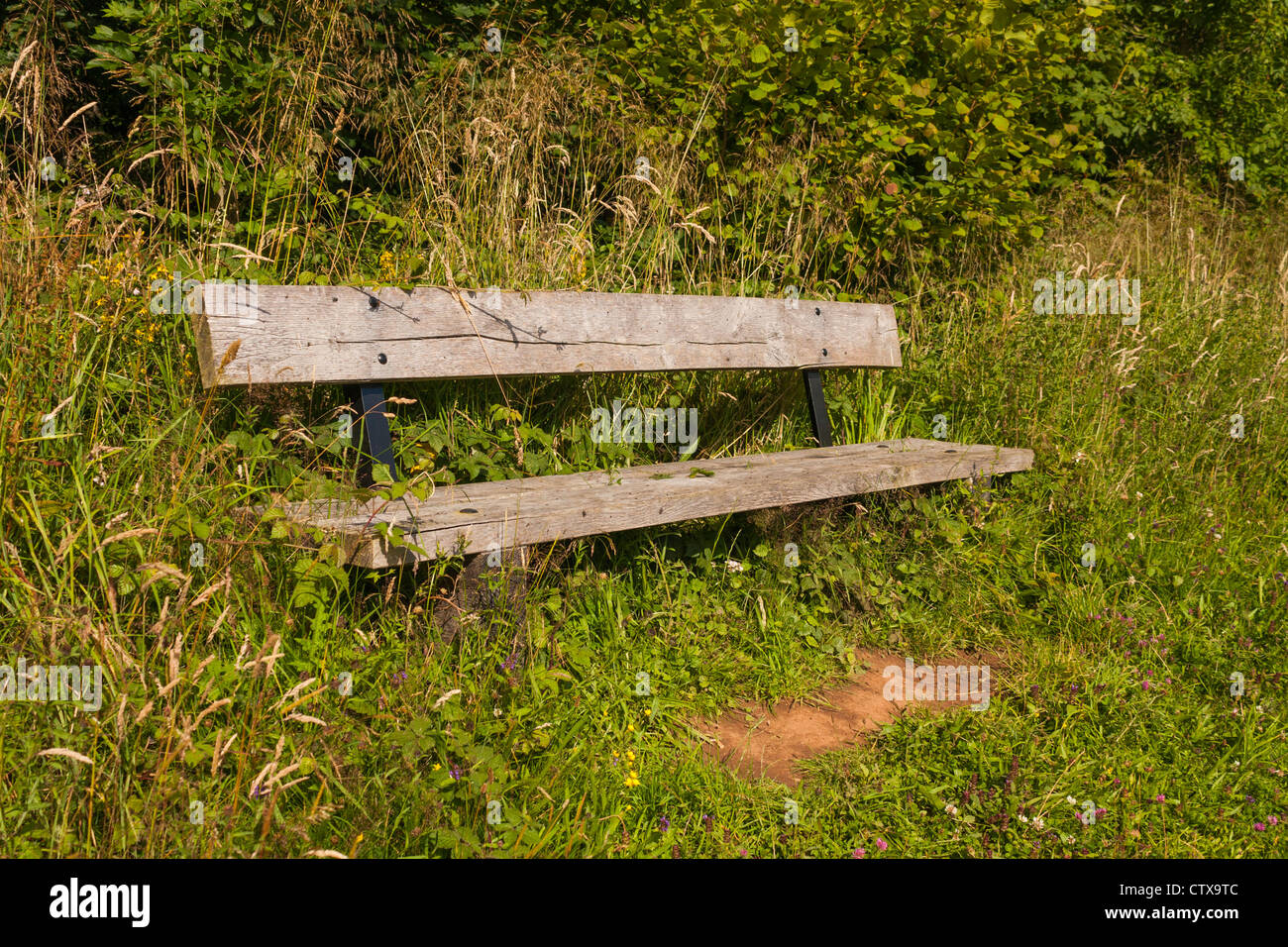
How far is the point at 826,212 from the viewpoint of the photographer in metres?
4.12

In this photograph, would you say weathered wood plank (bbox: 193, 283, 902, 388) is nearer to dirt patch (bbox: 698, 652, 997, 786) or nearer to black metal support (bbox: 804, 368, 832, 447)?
black metal support (bbox: 804, 368, 832, 447)

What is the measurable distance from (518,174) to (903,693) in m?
2.42

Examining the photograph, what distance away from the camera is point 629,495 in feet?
8.74

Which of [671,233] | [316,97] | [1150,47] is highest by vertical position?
[1150,47]

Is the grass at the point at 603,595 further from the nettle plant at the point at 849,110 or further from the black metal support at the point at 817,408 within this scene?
the nettle plant at the point at 849,110

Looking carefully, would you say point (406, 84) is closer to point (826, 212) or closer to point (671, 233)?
point (671, 233)

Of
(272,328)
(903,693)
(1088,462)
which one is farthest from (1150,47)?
(272,328)

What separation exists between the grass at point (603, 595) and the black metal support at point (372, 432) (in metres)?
0.09

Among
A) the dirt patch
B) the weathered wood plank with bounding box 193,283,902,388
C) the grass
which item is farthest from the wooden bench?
the dirt patch

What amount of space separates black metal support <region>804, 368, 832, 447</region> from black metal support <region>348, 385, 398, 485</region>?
184cm

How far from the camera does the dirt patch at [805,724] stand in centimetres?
250

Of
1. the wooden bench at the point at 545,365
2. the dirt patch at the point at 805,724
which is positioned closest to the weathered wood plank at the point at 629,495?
the wooden bench at the point at 545,365

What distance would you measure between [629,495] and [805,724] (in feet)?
2.70

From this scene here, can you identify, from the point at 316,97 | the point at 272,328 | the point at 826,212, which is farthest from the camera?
the point at 826,212
